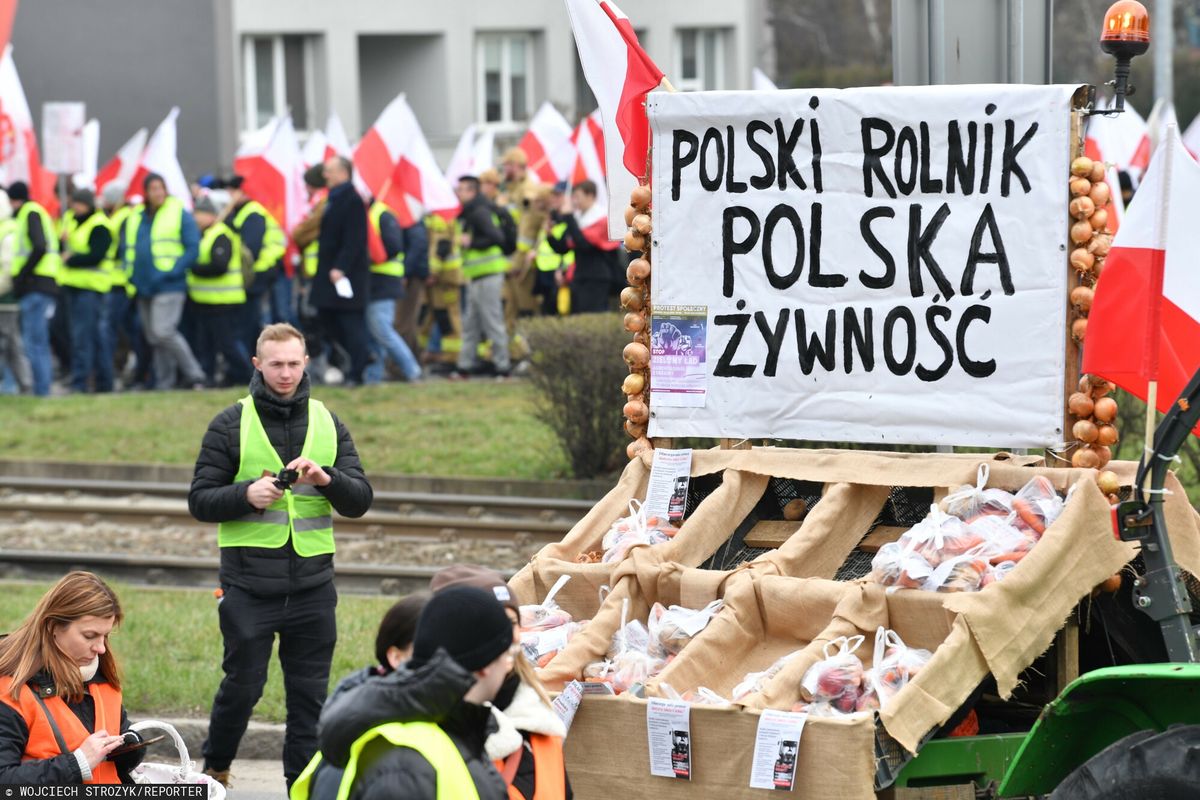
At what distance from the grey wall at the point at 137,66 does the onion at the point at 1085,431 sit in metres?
32.3

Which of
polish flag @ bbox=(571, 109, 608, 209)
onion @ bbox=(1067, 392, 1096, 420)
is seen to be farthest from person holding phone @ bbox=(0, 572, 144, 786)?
polish flag @ bbox=(571, 109, 608, 209)

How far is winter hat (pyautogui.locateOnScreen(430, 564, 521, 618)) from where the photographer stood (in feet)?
13.1

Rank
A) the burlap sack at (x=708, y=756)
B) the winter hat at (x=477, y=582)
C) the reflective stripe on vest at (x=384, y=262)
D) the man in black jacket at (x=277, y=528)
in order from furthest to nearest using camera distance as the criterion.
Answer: the reflective stripe on vest at (x=384, y=262) → the man in black jacket at (x=277, y=528) → the burlap sack at (x=708, y=756) → the winter hat at (x=477, y=582)

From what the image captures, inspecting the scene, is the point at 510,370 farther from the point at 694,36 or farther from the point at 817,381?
the point at 694,36

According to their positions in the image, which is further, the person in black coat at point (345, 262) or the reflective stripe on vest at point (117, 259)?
the reflective stripe on vest at point (117, 259)

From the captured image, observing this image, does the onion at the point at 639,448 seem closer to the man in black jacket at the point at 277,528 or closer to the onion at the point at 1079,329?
the man in black jacket at the point at 277,528

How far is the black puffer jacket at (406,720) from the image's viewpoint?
3.63m

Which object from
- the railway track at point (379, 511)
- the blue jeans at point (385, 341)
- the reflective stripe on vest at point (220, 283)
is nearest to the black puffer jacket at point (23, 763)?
the railway track at point (379, 511)

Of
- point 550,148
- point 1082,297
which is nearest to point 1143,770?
point 1082,297

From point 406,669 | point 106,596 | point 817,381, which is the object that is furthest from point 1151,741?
point 106,596

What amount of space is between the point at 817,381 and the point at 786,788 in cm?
185

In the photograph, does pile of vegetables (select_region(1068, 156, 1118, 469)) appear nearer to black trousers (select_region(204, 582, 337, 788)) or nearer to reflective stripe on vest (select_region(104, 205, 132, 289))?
black trousers (select_region(204, 582, 337, 788))

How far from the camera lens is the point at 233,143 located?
37969 millimetres

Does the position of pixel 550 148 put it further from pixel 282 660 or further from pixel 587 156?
pixel 282 660
